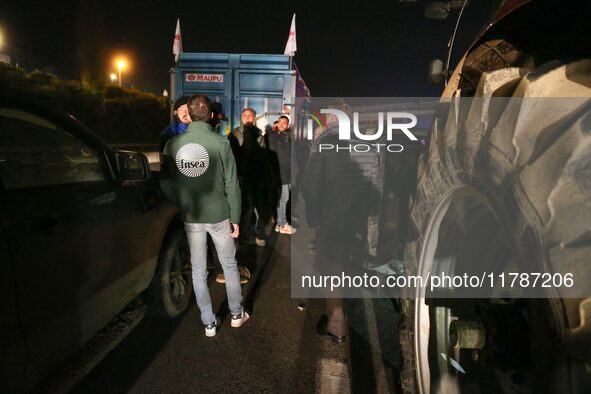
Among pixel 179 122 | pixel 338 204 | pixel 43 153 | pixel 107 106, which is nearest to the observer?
pixel 43 153

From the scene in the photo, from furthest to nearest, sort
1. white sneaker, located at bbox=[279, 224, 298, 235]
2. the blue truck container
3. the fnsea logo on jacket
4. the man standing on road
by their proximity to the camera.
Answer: the blue truck container → white sneaker, located at bbox=[279, 224, 298, 235] → the man standing on road → the fnsea logo on jacket

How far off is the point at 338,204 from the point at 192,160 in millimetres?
1205

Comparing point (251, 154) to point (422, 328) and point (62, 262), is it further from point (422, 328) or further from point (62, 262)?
point (422, 328)

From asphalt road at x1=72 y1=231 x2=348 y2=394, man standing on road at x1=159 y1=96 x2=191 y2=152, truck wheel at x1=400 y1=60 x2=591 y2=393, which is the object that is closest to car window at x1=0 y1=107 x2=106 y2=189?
asphalt road at x1=72 y1=231 x2=348 y2=394

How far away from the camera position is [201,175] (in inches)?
110

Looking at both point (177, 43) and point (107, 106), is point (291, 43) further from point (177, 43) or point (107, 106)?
point (107, 106)

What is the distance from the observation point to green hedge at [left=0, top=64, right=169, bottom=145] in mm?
16859

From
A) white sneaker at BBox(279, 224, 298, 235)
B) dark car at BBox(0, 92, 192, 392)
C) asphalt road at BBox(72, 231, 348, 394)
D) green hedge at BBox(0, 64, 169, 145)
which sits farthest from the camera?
green hedge at BBox(0, 64, 169, 145)

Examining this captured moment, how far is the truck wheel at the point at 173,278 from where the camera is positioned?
3.21 metres

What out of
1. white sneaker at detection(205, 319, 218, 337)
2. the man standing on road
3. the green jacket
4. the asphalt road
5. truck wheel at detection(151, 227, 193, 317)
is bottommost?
the asphalt road

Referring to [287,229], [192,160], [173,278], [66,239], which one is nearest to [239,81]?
[287,229]

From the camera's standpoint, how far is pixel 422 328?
1.81m

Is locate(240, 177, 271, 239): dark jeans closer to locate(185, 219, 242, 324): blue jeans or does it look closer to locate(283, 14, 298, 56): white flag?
locate(185, 219, 242, 324): blue jeans

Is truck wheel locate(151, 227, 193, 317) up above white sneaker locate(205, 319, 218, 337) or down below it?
above
